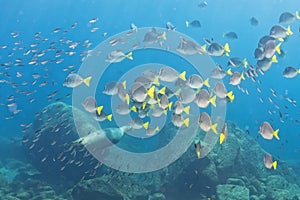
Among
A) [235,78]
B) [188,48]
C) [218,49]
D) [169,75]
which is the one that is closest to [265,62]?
[235,78]

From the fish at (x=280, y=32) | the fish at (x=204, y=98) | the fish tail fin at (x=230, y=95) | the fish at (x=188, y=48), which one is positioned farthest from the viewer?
the fish at (x=188, y=48)

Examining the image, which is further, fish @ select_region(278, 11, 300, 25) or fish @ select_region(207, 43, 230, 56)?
fish @ select_region(278, 11, 300, 25)

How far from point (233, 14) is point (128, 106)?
100155mm

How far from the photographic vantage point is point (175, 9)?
9938cm

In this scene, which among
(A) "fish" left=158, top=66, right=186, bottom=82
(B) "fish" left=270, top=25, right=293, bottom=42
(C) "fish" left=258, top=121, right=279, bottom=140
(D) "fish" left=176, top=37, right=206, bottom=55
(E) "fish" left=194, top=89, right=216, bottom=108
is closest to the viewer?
(C) "fish" left=258, top=121, right=279, bottom=140

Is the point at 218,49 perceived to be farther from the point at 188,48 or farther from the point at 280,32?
the point at 280,32

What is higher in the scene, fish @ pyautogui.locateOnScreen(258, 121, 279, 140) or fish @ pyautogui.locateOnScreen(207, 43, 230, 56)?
fish @ pyautogui.locateOnScreen(207, 43, 230, 56)

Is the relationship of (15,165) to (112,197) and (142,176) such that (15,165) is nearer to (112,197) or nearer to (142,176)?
(142,176)

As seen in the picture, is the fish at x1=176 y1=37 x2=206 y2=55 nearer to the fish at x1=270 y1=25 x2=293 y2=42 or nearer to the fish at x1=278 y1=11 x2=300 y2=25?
the fish at x1=270 y1=25 x2=293 y2=42

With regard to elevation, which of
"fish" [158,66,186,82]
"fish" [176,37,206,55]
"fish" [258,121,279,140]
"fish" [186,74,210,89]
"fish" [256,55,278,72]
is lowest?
"fish" [258,121,279,140]

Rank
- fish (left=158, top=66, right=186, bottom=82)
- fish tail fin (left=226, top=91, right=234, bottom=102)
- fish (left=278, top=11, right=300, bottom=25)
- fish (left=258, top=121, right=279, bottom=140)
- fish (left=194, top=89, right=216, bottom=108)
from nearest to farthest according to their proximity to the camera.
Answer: fish (left=258, top=121, right=279, bottom=140) < fish (left=194, top=89, right=216, bottom=108) < fish tail fin (left=226, top=91, right=234, bottom=102) < fish (left=158, top=66, right=186, bottom=82) < fish (left=278, top=11, right=300, bottom=25)

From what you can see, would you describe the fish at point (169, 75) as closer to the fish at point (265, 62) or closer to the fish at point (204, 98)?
the fish at point (204, 98)

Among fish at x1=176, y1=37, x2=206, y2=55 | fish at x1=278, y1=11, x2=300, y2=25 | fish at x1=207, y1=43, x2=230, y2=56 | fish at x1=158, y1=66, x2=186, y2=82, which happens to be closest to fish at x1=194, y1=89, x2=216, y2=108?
fish at x1=158, y1=66, x2=186, y2=82

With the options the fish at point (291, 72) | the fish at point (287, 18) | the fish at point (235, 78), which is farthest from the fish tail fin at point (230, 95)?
the fish at point (287, 18)
